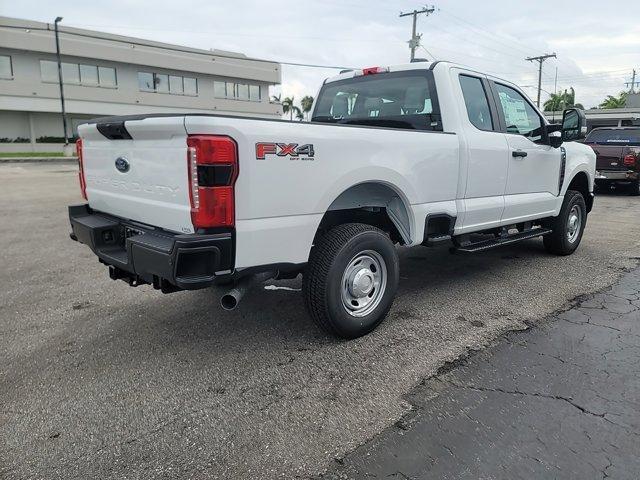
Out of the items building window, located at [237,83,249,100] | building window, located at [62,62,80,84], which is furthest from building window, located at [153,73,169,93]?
building window, located at [237,83,249,100]

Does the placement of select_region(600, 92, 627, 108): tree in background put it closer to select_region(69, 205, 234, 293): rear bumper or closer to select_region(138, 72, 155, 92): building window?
select_region(138, 72, 155, 92): building window

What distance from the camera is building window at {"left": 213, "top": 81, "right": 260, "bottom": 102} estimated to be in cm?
4562

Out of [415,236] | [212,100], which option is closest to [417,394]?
[415,236]

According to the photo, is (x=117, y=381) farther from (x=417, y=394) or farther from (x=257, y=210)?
(x=417, y=394)

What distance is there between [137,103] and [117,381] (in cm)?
4165

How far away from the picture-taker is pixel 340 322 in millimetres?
3596

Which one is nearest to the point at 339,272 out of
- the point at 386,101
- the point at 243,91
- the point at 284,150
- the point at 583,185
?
the point at 284,150

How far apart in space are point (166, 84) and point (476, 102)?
42433 millimetres

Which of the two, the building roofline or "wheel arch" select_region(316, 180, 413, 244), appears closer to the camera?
"wheel arch" select_region(316, 180, 413, 244)

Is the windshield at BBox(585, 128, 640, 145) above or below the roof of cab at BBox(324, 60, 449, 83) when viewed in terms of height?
below

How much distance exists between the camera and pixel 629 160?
44.2 ft

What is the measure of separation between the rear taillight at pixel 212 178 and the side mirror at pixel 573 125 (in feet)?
14.3

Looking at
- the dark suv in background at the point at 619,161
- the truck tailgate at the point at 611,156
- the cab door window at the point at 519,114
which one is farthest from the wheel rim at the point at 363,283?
the truck tailgate at the point at 611,156

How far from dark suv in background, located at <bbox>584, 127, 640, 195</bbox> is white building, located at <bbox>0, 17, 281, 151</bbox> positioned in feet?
93.1
